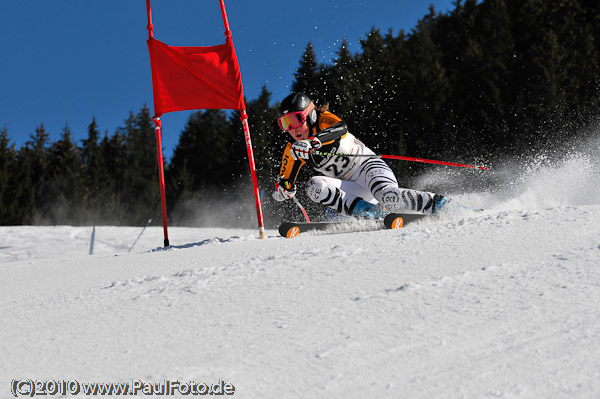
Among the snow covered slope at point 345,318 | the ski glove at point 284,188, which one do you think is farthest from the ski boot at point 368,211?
the snow covered slope at point 345,318

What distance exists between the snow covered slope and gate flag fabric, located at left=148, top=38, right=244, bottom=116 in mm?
2930

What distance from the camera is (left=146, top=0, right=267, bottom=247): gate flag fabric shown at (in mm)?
7004

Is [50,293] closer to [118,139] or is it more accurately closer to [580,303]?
[580,303]

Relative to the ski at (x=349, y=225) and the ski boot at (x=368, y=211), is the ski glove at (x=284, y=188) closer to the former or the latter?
the ski at (x=349, y=225)

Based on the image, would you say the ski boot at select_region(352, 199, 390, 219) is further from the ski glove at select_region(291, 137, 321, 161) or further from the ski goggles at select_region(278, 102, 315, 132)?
the ski goggles at select_region(278, 102, 315, 132)

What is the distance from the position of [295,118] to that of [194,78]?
168 centimetres

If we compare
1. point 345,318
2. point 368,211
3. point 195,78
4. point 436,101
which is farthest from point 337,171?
point 436,101

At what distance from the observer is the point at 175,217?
3334cm

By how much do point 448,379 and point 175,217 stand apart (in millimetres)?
32327

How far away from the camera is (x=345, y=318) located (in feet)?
8.41

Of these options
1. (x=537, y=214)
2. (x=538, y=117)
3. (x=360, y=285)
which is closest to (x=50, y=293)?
(x=360, y=285)

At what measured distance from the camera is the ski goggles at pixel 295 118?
240 inches

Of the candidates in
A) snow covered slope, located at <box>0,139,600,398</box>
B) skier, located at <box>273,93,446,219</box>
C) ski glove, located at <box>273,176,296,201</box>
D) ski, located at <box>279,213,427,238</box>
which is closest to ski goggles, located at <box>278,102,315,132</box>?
skier, located at <box>273,93,446,219</box>

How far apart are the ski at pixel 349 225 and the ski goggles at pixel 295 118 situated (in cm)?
104
